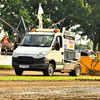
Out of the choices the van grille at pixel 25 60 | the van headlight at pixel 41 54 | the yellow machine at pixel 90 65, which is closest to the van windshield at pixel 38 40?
the van headlight at pixel 41 54

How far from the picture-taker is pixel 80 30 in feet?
251

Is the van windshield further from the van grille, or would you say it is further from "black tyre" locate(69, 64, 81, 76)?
"black tyre" locate(69, 64, 81, 76)

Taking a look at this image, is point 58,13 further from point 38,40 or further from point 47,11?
point 38,40

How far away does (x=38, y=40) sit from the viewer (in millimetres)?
19188

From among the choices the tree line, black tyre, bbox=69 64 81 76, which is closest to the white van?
black tyre, bbox=69 64 81 76

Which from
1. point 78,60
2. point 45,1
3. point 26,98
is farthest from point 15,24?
point 26,98

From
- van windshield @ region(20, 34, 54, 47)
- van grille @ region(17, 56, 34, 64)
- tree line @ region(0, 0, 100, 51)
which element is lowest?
van grille @ region(17, 56, 34, 64)

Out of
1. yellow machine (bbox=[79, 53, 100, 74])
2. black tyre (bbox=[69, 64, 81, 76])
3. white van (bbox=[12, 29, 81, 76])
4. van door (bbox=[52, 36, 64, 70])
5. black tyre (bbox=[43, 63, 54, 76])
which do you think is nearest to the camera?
white van (bbox=[12, 29, 81, 76])

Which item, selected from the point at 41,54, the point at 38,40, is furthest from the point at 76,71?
the point at 41,54

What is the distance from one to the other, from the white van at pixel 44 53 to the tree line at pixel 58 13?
43.8 metres

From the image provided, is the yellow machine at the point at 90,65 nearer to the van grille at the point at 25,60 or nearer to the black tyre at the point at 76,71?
the black tyre at the point at 76,71

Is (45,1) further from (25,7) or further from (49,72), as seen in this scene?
(49,72)

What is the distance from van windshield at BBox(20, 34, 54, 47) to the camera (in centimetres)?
1891

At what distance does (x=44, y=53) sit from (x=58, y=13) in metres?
53.8
